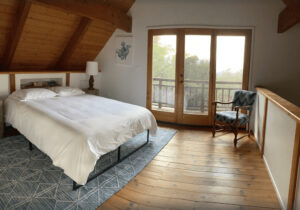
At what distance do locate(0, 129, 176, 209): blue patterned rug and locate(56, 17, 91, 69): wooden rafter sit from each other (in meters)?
2.17

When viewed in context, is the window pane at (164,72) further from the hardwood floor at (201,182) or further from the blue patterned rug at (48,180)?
the blue patterned rug at (48,180)

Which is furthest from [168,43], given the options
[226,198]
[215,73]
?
[226,198]

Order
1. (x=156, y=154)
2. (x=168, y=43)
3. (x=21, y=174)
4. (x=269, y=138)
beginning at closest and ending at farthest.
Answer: (x=21, y=174) < (x=269, y=138) < (x=156, y=154) < (x=168, y=43)

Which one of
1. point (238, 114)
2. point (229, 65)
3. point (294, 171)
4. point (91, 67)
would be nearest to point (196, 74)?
point (229, 65)

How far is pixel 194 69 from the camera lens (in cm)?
440

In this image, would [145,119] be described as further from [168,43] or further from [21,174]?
[168,43]

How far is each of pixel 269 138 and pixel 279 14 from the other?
237 centimetres

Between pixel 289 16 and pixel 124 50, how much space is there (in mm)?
3095

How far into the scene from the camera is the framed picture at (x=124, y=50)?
4.95 meters

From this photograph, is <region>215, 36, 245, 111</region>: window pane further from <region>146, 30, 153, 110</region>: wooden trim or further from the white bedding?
the white bedding

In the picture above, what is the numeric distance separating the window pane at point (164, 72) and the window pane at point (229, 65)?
87 cm

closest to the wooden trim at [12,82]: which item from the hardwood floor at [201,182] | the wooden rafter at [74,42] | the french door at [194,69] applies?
the wooden rafter at [74,42]

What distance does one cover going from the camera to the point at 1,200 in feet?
6.73

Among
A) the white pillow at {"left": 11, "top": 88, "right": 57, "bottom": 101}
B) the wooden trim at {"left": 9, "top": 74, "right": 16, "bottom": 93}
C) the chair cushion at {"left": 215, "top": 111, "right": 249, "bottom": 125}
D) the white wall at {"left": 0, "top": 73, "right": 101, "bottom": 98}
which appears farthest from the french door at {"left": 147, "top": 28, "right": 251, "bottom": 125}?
the wooden trim at {"left": 9, "top": 74, "right": 16, "bottom": 93}
